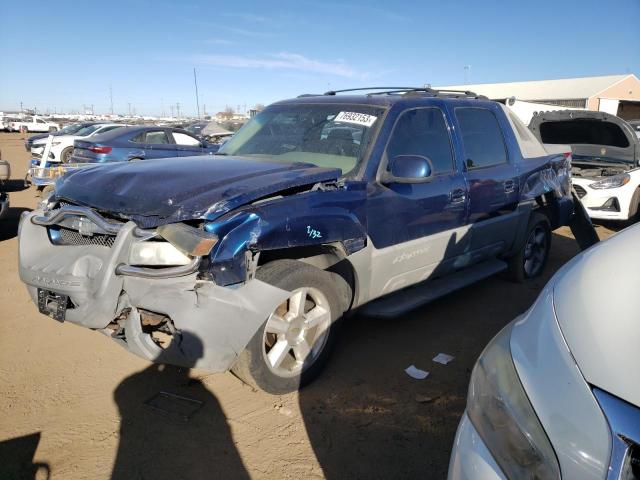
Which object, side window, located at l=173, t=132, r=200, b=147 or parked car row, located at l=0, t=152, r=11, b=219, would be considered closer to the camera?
parked car row, located at l=0, t=152, r=11, b=219

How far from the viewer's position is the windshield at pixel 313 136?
365 cm

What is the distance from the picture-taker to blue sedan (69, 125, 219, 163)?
1058 centimetres

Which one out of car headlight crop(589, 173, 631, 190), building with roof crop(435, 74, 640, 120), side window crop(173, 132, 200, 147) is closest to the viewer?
car headlight crop(589, 173, 631, 190)

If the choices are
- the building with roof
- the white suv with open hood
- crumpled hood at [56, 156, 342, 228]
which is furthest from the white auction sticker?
the building with roof

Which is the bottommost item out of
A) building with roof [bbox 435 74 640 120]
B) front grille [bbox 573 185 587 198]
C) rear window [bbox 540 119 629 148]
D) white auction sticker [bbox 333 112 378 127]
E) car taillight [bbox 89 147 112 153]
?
front grille [bbox 573 185 587 198]

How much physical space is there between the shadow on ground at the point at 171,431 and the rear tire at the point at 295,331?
35cm

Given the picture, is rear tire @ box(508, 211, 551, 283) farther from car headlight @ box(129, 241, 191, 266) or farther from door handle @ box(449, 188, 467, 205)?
car headlight @ box(129, 241, 191, 266)

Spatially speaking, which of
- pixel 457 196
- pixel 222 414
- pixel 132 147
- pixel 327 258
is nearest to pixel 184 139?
pixel 132 147

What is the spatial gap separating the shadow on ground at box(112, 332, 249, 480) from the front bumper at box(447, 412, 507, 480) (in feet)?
4.39

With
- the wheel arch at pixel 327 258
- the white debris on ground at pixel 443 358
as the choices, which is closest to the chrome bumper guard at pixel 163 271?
the wheel arch at pixel 327 258

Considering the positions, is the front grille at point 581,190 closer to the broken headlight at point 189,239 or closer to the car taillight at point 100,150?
the broken headlight at point 189,239

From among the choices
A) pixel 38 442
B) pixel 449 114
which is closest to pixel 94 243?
pixel 38 442

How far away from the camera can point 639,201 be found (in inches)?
325

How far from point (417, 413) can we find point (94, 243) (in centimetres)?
227
